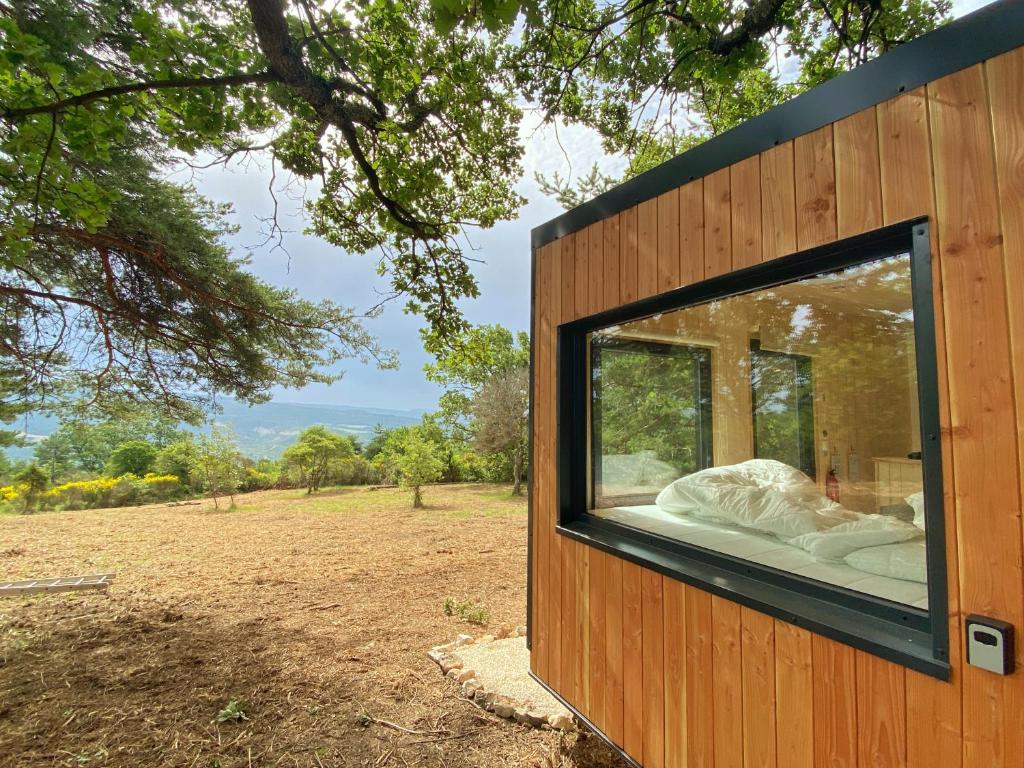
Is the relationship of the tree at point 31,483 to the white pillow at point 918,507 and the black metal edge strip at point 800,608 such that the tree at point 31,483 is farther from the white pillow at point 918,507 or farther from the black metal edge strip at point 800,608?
the white pillow at point 918,507

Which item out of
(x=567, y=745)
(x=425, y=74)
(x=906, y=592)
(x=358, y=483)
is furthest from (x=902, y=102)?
(x=358, y=483)

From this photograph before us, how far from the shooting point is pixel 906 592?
44.8 inches

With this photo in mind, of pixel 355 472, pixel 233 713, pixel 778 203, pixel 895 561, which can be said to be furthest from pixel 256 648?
pixel 355 472

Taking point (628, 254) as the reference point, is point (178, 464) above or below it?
below

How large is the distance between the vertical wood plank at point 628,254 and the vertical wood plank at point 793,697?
126cm

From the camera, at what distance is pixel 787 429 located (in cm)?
147

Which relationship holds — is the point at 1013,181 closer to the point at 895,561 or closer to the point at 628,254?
the point at 895,561

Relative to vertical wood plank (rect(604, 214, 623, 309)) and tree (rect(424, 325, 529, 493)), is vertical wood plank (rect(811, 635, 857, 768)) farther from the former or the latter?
tree (rect(424, 325, 529, 493))

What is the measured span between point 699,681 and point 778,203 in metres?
1.55

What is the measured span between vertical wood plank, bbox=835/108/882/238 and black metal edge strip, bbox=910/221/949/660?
120 mm

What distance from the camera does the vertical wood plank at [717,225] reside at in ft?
5.07

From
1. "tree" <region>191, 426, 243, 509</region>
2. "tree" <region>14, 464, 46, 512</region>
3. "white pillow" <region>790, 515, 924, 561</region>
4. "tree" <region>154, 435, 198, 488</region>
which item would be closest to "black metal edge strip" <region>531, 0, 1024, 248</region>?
"white pillow" <region>790, 515, 924, 561</region>

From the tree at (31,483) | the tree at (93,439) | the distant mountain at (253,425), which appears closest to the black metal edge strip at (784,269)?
the distant mountain at (253,425)

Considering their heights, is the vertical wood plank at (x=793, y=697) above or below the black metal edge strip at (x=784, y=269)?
below
